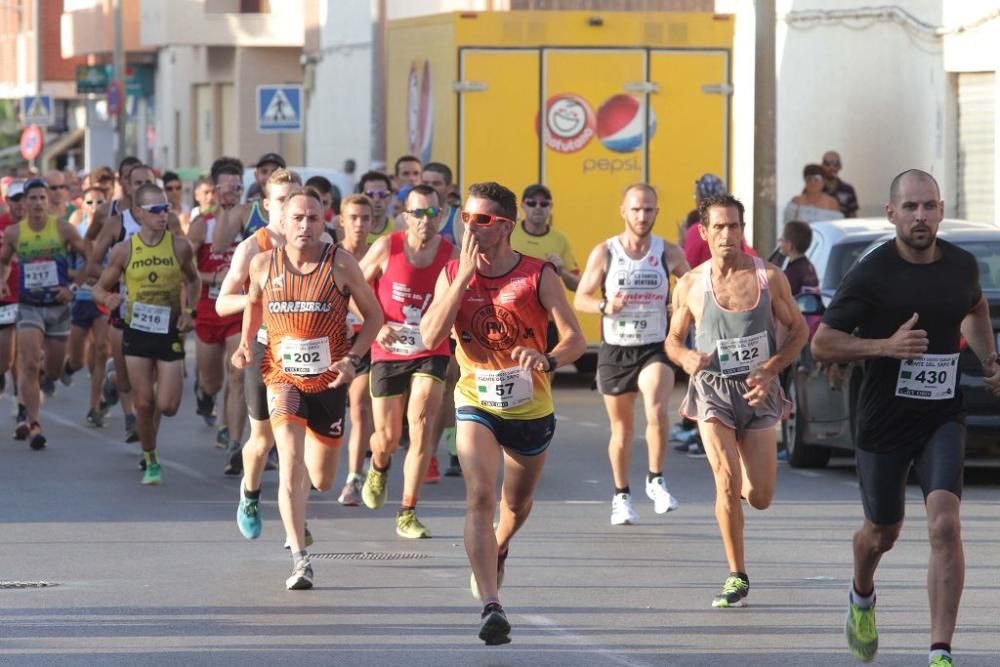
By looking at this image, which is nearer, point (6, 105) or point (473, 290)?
point (473, 290)

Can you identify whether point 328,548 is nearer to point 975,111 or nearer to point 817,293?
point 817,293

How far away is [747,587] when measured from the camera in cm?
983

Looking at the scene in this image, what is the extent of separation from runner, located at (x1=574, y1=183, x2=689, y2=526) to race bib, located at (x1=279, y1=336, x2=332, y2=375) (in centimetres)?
233

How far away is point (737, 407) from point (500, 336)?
4.79 feet

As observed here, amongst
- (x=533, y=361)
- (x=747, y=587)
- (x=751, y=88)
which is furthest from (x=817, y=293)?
(x=751, y=88)

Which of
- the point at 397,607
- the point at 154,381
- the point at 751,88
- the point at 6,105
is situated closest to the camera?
the point at 397,607

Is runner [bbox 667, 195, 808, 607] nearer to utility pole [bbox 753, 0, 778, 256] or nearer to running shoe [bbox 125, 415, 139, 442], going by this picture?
running shoe [bbox 125, 415, 139, 442]

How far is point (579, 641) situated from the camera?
8.92m

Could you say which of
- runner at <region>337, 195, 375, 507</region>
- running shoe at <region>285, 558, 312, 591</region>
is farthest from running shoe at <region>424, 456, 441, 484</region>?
running shoe at <region>285, 558, 312, 591</region>

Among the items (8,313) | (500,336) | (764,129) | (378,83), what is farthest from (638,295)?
(378,83)

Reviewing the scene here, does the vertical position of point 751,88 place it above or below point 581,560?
above

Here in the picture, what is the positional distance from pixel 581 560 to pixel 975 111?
1483 centimetres

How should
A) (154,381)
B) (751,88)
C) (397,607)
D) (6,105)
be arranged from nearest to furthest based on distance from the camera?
(397,607) → (154,381) → (751,88) → (6,105)

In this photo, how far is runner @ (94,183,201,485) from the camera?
1421 cm
